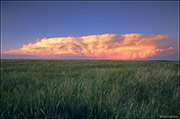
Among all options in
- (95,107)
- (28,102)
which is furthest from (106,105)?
(28,102)

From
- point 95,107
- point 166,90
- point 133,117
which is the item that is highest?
point 95,107

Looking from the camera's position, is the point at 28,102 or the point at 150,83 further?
the point at 150,83

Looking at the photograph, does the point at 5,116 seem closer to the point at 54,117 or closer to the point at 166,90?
the point at 54,117

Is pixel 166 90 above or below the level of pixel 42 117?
below

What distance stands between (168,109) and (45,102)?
3140 mm

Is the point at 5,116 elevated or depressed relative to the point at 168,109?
elevated

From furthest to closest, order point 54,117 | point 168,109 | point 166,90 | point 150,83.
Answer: point 150,83
point 166,90
point 168,109
point 54,117

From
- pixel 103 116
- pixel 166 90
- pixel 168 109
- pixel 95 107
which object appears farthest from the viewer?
pixel 166 90

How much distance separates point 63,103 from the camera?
204 cm

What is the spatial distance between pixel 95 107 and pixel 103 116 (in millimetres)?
234

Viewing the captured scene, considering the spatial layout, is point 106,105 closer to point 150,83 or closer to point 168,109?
point 168,109

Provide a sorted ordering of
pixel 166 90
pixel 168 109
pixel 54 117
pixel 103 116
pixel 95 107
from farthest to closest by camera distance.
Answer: pixel 166 90, pixel 168 109, pixel 95 107, pixel 103 116, pixel 54 117

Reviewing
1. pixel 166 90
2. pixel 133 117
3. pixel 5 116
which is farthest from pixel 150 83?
pixel 5 116

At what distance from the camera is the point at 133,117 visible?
188 centimetres
